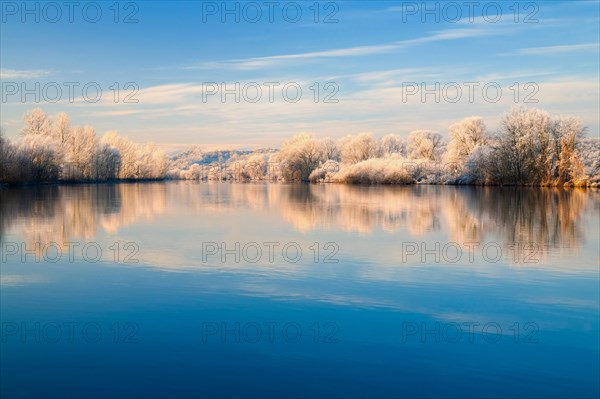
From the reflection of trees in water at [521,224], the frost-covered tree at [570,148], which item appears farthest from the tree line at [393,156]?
the reflection of trees in water at [521,224]

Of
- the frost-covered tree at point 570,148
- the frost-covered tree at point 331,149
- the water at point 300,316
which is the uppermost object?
the frost-covered tree at point 331,149

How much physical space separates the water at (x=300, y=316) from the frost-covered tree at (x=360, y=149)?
68410 millimetres

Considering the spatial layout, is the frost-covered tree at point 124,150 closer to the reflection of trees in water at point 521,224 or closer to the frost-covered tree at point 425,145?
the frost-covered tree at point 425,145

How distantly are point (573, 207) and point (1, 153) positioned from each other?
41461 mm

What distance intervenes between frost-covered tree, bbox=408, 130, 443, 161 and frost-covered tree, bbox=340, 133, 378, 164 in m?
5.65

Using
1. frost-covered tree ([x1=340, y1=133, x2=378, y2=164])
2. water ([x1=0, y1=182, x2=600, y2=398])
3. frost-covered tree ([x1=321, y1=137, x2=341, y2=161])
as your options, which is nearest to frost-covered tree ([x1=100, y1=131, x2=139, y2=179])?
frost-covered tree ([x1=321, y1=137, x2=341, y2=161])

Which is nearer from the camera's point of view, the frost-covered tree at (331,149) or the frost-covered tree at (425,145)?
the frost-covered tree at (425,145)

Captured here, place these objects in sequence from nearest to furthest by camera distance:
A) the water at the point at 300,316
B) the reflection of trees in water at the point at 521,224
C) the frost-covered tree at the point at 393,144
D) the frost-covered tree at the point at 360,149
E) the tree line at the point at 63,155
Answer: the water at the point at 300,316, the reflection of trees in water at the point at 521,224, the tree line at the point at 63,155, the frost-covered tree at the point at 360,149, the frost-covered tree at the point at 393,144

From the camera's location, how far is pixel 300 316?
7.62m

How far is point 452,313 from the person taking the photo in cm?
778

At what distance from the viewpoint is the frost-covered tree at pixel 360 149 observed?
83812mm

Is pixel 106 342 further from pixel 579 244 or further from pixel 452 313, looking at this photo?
pixel 579 244

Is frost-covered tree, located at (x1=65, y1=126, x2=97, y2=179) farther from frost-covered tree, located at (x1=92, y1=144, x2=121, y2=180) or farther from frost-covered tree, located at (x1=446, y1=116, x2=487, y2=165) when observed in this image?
frost-covered tree, located at (x1=446, y1=116, x2=487, y2=165)

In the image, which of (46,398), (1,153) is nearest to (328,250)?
(46,398)
